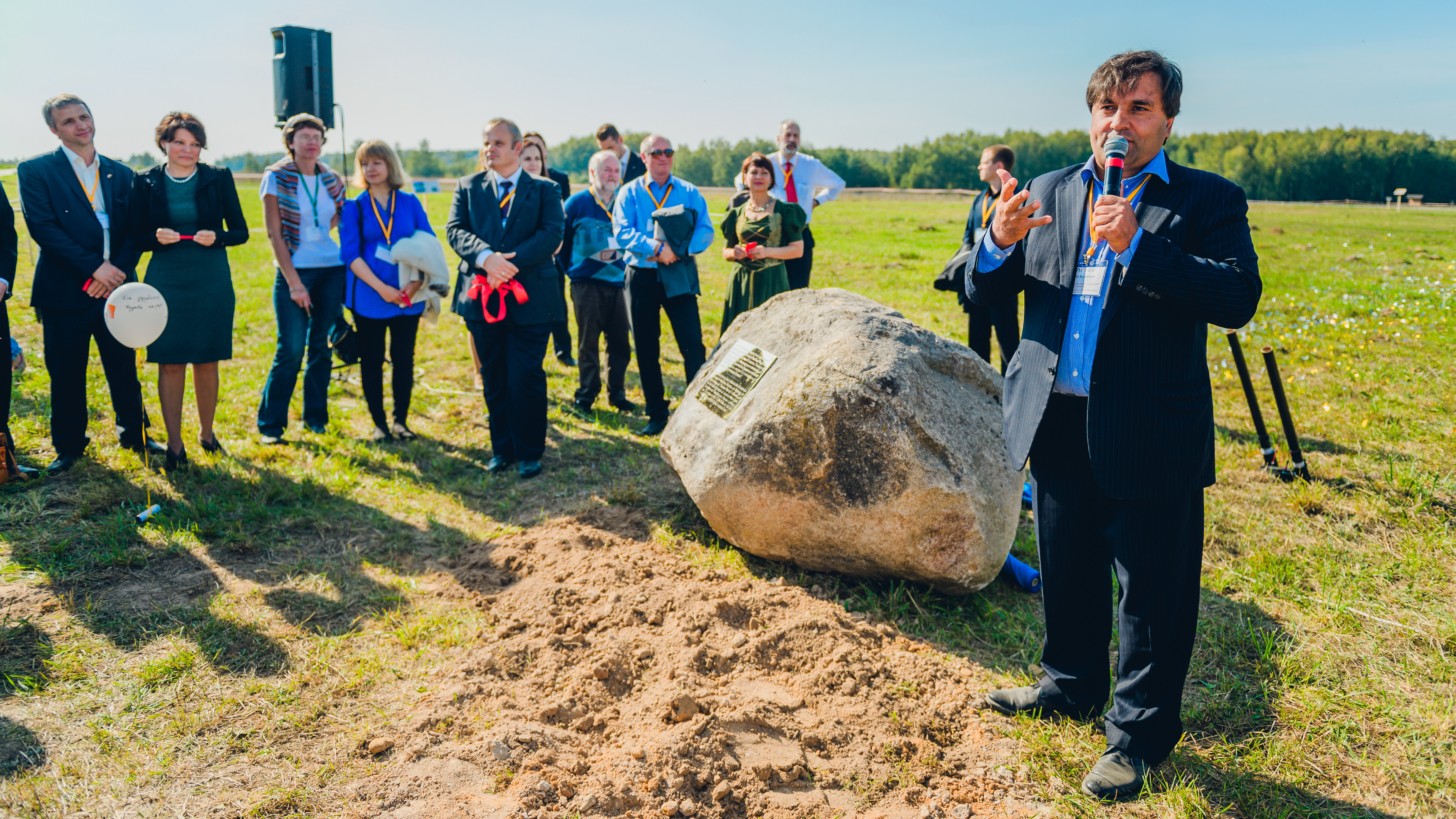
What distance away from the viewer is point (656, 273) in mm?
6363

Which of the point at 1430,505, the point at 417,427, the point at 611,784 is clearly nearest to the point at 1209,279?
the point at 611,784

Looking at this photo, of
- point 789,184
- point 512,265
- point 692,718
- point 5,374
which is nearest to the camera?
point 692,718

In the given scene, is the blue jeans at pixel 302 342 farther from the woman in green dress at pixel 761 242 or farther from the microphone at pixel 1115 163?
the microphone at pixel 1115 163

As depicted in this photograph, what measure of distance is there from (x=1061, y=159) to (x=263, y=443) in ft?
280

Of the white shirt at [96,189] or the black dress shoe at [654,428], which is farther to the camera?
the black dress shoe at [654,428]

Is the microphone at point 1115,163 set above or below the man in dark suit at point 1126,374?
above

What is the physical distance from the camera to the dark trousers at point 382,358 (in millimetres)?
6102

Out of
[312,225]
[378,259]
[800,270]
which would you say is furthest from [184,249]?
[800,270]

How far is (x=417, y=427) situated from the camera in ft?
22.0

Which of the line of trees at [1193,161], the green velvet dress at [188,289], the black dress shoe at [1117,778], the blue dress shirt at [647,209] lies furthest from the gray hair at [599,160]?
the line of trees at [1193,161]

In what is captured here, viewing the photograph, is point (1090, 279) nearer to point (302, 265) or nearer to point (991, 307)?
point (991, 307)

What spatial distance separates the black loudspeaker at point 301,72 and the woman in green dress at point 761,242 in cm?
456

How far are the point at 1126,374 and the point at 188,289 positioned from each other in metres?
5.59

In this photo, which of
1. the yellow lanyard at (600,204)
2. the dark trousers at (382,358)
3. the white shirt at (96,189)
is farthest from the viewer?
the yellow lanyard at (600,204)
